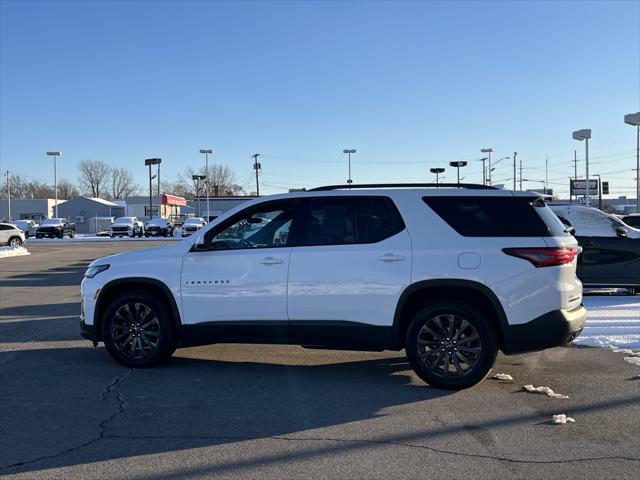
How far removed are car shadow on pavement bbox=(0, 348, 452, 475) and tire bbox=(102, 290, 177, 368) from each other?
0.54ft

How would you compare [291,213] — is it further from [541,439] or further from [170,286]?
[541,439]

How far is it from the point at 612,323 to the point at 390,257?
5083mm

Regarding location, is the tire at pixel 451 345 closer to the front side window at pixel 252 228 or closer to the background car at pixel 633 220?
the front side window at pixel 252 228

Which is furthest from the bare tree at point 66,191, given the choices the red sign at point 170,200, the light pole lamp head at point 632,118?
the light pole lamp head at point 632,118

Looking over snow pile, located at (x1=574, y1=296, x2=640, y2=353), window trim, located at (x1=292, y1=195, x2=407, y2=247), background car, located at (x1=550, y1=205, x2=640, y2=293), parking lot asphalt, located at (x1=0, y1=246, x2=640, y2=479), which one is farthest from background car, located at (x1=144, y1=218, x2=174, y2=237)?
window trim, located at (x1=292, y1=195, x2=407, y2=247)

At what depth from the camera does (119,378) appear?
21.0 ft

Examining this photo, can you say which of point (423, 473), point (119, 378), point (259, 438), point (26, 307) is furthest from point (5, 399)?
point (26, 307)

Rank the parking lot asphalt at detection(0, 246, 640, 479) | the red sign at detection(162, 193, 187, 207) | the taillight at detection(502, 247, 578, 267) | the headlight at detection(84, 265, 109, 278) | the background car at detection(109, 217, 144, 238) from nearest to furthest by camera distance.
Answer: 1. the parking lot asphalt at detection(0, 246, 640, 479)
2. the taillight at detection(502, 247, 578, 267)
3. the headlight at detection(84, 265, 109, 278)
4. the background car at detection(109, 217, 144, 238)
5. the red sign at detection(162, 193, 187, 207)

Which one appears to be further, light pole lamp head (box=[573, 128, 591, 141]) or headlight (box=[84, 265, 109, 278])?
light pole lamp head (box=[573, 128, 591, 141])

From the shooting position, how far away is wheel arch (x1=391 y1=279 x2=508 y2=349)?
19.1 feet

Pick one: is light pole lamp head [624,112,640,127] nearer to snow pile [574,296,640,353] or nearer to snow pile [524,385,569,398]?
snow pile [574,296,640,353]

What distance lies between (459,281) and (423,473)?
87.8 inches

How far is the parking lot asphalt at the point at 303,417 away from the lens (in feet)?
13.8

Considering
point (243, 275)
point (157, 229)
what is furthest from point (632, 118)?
point (157, 229)
